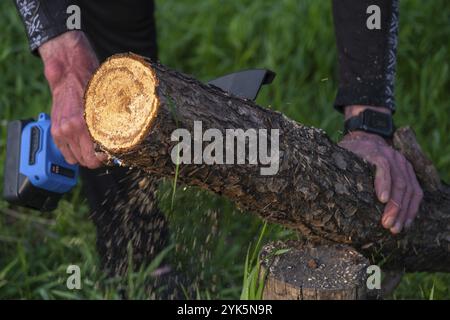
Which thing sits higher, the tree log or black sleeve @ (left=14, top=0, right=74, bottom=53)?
black sleeve @ (left=14, top=0, right=74, bottom=53)

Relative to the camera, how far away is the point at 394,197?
2.31 metres

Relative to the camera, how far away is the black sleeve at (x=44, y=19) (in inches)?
95.5

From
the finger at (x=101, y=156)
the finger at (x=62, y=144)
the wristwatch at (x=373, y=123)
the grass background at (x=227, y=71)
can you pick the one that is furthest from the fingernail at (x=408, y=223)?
the finger at (x=62, y=144)

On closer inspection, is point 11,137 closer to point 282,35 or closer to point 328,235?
point 328,235

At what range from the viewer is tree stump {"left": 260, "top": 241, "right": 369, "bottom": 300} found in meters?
2.12

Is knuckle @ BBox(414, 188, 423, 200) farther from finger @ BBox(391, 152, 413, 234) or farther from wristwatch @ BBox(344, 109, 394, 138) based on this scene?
wristwatch @ BBox(344, 109, 394, 138)

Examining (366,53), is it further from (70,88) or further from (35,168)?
(35,168)

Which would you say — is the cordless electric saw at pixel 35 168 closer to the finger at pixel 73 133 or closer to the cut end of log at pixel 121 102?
the finger at pixel 73 133

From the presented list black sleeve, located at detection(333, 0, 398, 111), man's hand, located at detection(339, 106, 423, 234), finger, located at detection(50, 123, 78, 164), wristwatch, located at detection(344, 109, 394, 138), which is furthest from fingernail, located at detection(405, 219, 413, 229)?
finger, located at detection(50, 123, 78, 164)

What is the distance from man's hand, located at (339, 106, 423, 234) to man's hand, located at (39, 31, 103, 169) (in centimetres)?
74

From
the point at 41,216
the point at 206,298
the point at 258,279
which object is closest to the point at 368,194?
the point at 258,279

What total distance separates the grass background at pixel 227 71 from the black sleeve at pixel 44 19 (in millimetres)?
793

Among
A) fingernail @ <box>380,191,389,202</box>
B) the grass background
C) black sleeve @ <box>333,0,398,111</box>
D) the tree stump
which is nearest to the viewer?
the tree stump
